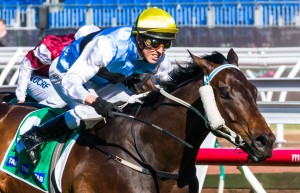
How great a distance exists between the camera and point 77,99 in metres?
4.49

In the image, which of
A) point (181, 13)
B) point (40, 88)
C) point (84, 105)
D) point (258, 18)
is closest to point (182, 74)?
point (84, 105)

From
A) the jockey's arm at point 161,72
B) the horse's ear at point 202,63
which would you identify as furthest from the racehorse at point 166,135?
the jockey's arm at point 161,72

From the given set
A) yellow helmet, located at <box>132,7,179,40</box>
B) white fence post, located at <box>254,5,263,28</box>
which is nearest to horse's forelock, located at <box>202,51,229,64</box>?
yellow helmet, located at <box>132,7,179,40</box>

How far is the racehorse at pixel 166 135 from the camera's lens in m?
4.24

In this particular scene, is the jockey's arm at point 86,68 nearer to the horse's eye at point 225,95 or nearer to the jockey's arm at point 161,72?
the jockey's arm at point 161,72

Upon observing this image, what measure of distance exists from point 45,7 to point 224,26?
3.58 meters

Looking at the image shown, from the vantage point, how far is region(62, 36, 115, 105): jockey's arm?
4477 millimetres

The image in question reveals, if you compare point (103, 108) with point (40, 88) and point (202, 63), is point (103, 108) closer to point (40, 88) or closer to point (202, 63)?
point (202, 63)

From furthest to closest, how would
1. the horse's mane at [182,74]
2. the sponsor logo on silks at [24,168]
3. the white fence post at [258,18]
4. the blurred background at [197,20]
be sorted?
the white fence post at [258,18], the blurred background at [197,20], the sponsor logo on silks at [24,168], the horse's mane at [182,74]

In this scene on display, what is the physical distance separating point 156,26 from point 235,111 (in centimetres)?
68

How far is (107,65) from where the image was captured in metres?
4.65

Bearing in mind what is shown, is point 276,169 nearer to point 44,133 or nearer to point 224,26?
point 44,133

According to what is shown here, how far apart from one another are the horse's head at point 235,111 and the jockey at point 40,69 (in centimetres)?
215

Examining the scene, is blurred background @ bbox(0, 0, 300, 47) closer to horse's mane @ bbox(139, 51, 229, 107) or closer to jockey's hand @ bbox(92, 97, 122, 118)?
horse's mane @ bbox(139, 51, 229, 107)
